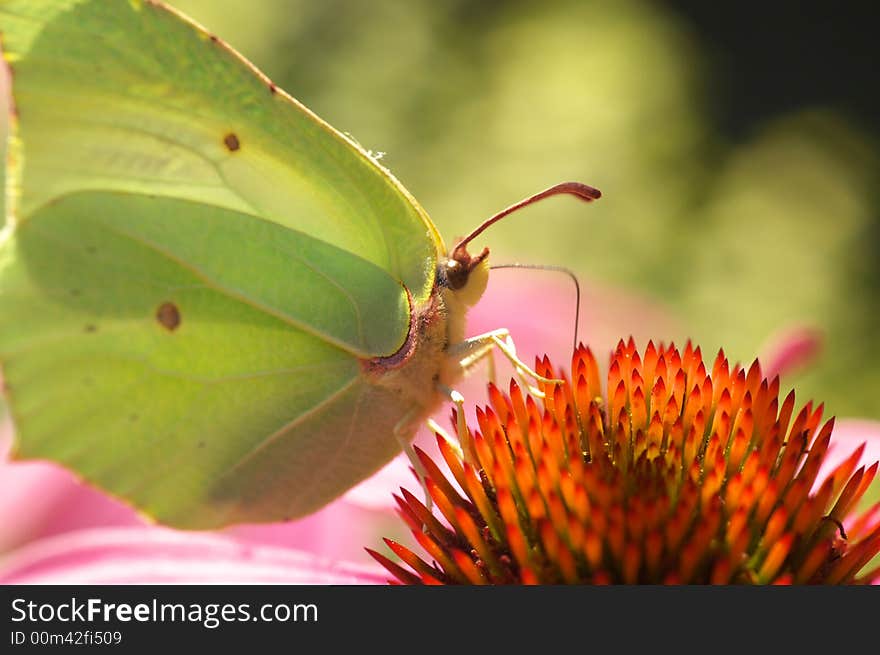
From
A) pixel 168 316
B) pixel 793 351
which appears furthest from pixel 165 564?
pixel 793 351

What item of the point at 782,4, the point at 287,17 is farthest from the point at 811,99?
the point at 287,17

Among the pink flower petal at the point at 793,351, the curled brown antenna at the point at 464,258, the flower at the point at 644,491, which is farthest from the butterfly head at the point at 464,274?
the pink flower petal at the point at 793,351

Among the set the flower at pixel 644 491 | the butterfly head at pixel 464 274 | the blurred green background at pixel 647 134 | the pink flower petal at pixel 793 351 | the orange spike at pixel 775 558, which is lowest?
the orange spike at pixel 775 558

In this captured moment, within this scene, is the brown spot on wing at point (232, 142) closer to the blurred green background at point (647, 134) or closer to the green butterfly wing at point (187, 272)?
the green butterfly wing at point (187, 272)

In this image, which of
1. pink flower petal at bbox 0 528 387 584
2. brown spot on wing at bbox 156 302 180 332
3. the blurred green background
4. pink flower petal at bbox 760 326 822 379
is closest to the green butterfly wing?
brown spot on wing at bbox 156 302 180 332

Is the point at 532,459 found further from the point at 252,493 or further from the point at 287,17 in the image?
the point at 287,17

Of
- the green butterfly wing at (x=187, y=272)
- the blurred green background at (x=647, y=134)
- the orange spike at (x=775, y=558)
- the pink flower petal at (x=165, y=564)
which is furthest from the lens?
the blurred green background at (x=647, y=134)
